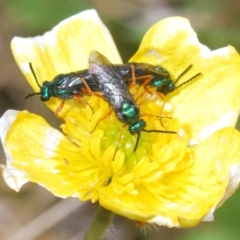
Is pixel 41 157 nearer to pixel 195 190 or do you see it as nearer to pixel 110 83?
pixel 110 83

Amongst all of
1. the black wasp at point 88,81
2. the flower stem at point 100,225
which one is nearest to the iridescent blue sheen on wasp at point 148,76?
the black wasp at point 88,81

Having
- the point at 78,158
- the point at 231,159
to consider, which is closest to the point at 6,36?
the point at 78,158

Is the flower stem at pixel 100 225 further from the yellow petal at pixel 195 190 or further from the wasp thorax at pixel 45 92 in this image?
the wasp thorax at pixel 45 92

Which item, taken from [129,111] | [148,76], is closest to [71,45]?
[148,76]

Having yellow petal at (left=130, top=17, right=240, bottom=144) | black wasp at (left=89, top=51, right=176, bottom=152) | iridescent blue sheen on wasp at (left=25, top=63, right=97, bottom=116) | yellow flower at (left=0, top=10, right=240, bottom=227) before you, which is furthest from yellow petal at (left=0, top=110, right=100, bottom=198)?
yellow petal at (left=130, top=17, right=240, bottom=144)

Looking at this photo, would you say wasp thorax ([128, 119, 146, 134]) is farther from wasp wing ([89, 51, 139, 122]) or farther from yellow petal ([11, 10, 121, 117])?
yellow petal ([11, 10, 121, 117])

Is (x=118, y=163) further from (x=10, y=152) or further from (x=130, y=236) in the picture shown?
(x=130, y=236)
